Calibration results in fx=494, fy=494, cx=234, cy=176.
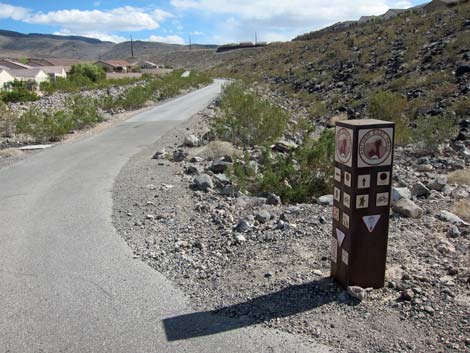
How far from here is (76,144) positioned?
16062 millimetres

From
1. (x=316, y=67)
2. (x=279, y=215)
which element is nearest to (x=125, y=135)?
(x=279, y=215)

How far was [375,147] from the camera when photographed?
452cm

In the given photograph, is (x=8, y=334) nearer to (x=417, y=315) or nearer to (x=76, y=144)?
(x=417, y=315)

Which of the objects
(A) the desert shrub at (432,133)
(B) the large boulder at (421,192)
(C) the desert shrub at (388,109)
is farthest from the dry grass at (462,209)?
(C) the desert shrub at (388,109)

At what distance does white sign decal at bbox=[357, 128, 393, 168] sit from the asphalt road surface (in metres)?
1.71

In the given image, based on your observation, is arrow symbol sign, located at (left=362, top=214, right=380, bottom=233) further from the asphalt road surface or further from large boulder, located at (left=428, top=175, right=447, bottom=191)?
large boulder, located at (left=428, top=175, right=447, bottom=191)

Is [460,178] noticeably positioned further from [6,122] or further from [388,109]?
[6,122]

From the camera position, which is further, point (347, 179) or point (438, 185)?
point (438, 185)

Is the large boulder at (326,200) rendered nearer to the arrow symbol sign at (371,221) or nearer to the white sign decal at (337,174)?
the white sign decal at (337,174)

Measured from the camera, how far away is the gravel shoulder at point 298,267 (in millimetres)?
4227

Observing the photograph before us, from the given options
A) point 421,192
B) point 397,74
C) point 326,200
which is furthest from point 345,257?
point 397,74

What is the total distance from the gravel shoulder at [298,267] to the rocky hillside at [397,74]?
39.1ft

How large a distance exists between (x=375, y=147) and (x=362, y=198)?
49 centimetres

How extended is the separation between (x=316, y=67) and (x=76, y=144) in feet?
95.9
